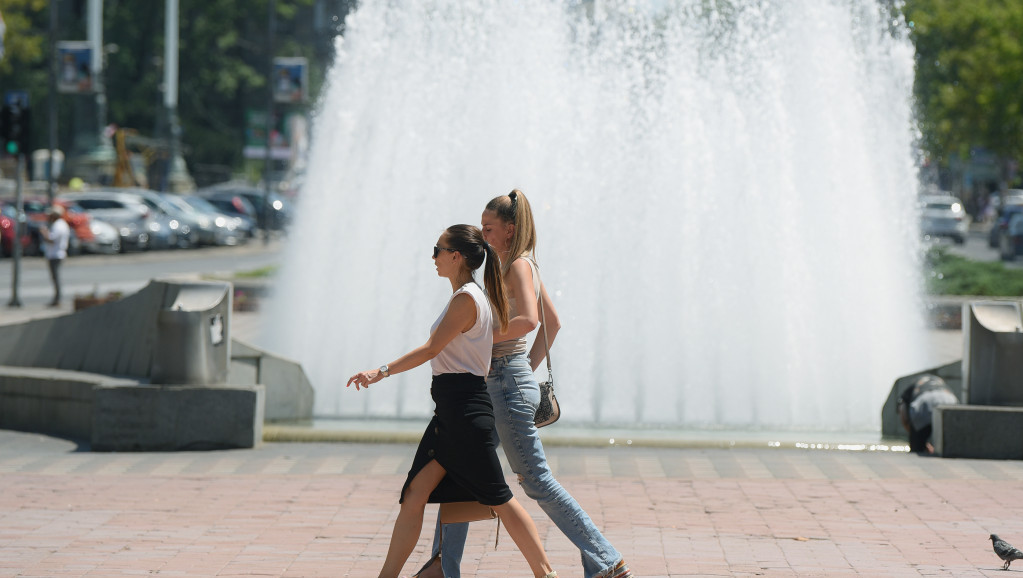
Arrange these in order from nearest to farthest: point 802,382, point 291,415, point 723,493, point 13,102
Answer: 1. point 723,493
2. point 291,415
3. point 802,382
4. point 13,102

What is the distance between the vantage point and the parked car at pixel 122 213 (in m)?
39.2

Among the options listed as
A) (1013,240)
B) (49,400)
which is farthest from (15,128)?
(1013,240)

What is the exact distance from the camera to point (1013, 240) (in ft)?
129

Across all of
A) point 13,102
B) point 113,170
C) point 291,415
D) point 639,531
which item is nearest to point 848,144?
point 291,415

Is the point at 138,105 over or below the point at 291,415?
over

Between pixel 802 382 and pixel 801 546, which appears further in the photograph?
pixel 802 382

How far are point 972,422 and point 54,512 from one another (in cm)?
584

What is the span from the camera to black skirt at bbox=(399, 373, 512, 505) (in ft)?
18.3

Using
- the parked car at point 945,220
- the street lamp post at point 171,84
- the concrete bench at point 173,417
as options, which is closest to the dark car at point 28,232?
the street lamp post at point 171,84

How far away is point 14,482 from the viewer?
27.9ft

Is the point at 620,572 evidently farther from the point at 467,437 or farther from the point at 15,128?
the point at 15,128

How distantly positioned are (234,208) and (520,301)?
147 ft

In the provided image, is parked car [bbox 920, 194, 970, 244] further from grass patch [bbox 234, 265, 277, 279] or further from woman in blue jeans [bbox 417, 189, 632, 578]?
woman in blue jeans [bbox 417, 189, 632, 578]

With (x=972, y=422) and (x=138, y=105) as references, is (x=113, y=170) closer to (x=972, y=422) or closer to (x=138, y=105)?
(x=138, y=105)
